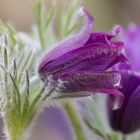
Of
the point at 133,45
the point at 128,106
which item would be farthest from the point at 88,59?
the point at 133,45

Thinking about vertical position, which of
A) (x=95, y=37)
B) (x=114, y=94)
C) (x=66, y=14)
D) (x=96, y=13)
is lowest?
(x=114, y=94)

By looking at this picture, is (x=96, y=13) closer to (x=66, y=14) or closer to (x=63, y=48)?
(x=66, y=14)

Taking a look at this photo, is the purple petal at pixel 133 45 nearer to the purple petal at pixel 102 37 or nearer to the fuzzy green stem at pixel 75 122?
the fuzzy green stem at pixel 75 122

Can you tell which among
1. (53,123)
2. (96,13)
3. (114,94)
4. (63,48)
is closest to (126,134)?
(114,94)

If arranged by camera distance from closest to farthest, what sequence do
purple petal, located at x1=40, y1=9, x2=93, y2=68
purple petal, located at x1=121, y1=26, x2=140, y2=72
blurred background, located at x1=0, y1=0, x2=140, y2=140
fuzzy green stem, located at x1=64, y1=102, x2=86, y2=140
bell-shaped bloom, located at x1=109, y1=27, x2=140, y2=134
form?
purple petal, located at x1=40, y1=9, x2=93, y2=68
bell-shaped bloom, located at x1=109, y1=27, x2=140, y2=134
fuzzy green stem, located at x1=64, y1=102, x2=86, y2=140
purple petal, located at x1=121, y1=26, x2=140, y2=72
blurred background, located at x1=0, y1=0, x2=140, y2=140

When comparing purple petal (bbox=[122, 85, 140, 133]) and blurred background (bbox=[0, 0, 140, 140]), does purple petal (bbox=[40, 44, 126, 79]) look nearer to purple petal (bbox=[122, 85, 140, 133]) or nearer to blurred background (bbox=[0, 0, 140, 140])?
purple petal (bbox=[122, 85, 140, 133])

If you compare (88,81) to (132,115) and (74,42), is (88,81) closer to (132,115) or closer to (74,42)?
(74,42)

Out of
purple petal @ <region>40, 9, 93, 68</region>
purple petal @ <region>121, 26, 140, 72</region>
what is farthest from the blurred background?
purple petal @ <region>40, 9, 93, 68</region>
